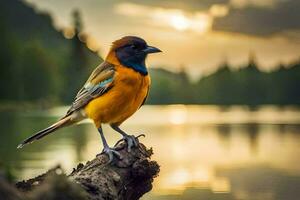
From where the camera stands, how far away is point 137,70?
727 cm

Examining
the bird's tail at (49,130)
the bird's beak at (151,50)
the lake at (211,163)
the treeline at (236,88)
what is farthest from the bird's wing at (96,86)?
the treeline at (236,88)

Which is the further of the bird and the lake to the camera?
the lake

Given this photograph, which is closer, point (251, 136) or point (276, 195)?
point (276, 195)

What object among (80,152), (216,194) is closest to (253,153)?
(80,152)

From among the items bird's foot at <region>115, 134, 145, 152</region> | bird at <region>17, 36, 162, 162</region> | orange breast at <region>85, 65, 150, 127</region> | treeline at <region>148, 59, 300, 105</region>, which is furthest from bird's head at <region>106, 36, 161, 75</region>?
Answer: treeline at <region>148, 59, 300, 105</region>

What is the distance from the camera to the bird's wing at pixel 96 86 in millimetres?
A: 7242

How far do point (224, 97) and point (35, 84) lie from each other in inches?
1885

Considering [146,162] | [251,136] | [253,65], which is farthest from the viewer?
[253,65]

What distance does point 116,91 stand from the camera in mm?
7141

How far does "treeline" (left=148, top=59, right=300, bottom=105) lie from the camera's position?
100 metres

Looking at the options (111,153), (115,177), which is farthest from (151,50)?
(115,177)

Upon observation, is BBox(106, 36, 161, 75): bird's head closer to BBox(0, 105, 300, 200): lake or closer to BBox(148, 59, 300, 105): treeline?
BBox(0, 105, 300, 200): lake

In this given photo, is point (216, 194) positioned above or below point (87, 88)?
below

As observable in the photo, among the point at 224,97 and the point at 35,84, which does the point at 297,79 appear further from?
the point at 35,84
